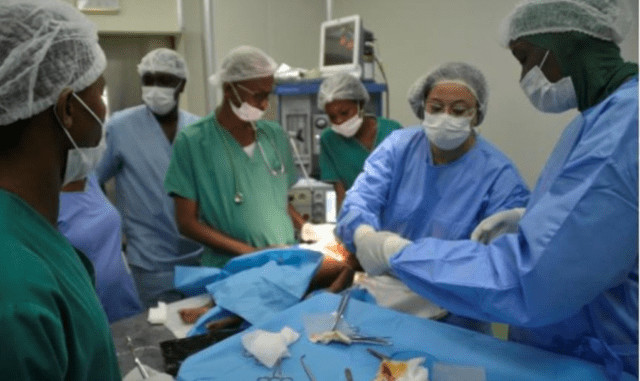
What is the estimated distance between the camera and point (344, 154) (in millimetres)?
2924

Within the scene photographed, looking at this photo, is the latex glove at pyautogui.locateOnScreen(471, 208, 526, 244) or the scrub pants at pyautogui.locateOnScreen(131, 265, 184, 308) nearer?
the latex glove at pyautogui.locateOnScreen(471, 208, 526, 244)

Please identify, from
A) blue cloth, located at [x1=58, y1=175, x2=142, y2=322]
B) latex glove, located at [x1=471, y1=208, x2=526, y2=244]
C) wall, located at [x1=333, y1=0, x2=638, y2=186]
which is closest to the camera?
latex glove, located at [x1=471, y1=208, x2=526, y2=244]

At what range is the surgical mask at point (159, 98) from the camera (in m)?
2.46

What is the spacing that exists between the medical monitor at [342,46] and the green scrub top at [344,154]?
384 millimetres

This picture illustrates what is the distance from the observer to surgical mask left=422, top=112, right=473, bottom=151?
70.8 inches

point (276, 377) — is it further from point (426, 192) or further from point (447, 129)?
point (447, 129)

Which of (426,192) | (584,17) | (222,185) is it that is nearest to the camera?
(584,17)

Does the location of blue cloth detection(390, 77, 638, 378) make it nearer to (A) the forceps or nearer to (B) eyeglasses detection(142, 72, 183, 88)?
(A) the forceps

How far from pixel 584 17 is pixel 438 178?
2.58ft

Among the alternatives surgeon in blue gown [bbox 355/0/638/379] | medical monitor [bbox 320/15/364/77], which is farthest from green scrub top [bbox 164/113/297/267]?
medical monitor [bbox 320/15/364/77]

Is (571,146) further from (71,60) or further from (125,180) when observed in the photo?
(125,180)

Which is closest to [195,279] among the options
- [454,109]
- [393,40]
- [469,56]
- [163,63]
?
[454,109]

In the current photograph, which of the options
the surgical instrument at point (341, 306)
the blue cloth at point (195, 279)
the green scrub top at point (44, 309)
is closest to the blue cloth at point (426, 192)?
the surgical instrument at point (341, 306)

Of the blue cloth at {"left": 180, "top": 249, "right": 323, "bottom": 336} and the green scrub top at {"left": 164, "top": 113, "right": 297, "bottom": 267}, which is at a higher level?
the green scrub top at {"left": 164, "top": 113, "right": 297, "bottom": 267}
